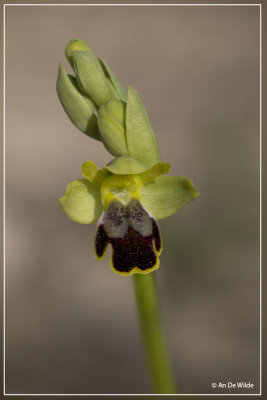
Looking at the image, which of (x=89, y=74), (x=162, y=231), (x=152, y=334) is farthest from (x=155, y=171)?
(x=162, y=231)

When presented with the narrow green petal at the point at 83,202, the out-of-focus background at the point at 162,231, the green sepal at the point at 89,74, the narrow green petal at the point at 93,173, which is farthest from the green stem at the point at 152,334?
the out-of-focus background at the point at 162,231

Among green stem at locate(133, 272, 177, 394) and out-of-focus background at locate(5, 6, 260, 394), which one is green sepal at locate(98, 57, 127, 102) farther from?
out-of-focus background at locate(5, 6, 260, 394)

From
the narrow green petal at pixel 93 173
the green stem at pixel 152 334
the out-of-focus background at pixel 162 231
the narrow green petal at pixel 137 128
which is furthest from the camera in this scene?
the out-of-focus background at pixel 162 231

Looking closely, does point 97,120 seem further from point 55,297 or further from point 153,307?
point 55,297

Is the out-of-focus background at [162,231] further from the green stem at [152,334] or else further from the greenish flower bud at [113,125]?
the greenish flower bud at [113,125]

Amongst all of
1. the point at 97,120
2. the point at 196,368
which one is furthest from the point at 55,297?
the point at 97,120

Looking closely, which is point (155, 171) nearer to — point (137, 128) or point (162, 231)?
point (137, 128)
